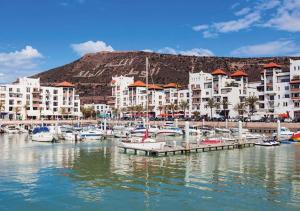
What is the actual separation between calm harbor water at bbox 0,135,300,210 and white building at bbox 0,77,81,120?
9890 centimetres

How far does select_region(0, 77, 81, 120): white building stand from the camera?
152m

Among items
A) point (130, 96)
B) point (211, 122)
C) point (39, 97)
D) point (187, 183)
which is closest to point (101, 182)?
point (187, 183)

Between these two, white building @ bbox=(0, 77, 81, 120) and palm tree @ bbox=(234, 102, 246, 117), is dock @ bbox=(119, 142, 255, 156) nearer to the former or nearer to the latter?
palm tree @ bbox=(234, 102, 246, 117)

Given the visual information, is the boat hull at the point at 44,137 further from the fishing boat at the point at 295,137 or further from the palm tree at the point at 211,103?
the palm tree at the point at 211,103

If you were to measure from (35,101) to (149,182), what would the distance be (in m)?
129

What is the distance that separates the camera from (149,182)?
38.2 m

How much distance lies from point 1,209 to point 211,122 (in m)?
103

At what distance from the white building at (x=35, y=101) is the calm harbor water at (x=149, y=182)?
98904 millimetres

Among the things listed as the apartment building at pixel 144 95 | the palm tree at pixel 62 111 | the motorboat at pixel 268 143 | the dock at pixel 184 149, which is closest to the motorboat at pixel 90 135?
the dock at pixel 184 149

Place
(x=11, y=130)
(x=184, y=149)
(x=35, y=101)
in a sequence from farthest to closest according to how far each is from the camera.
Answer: (x=35, y=101) < (x=11, y=130) < (x=184, y=149)

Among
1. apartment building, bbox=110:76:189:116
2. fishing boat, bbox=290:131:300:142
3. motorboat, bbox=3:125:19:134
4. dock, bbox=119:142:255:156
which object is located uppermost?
apartment building, bbox=110:76:189:116

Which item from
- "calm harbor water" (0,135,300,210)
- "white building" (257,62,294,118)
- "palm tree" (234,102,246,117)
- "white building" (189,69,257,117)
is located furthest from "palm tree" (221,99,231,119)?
"calm harbor water" (0,135,300,210)

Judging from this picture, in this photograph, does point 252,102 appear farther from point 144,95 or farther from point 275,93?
point 144,95

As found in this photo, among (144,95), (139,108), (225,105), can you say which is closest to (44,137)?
(225,105)
